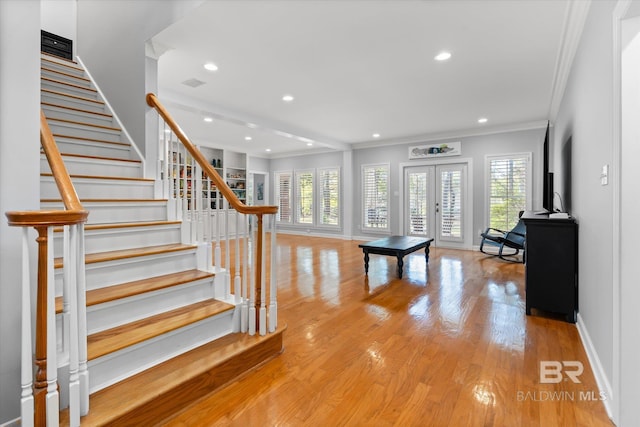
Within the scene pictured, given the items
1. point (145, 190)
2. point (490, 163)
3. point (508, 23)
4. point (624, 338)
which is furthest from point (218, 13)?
point (490, 163)

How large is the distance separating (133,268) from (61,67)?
3485 mm

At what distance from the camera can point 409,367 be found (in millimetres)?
2055

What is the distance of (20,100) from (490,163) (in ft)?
23.3

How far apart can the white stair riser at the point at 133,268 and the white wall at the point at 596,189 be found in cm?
272

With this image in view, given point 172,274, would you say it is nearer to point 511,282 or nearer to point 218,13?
point 218,13

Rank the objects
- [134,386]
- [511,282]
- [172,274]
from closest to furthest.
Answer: [134,386] → [172,274] → [511,282]

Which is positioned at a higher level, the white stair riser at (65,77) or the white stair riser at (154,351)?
the white stair riser at (65,77)

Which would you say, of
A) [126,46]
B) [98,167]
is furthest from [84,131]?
[126,46]

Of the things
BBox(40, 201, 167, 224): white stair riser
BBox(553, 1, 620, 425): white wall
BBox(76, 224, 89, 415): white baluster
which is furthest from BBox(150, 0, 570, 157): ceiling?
BBox(76, 224, 89, 415): white baluster

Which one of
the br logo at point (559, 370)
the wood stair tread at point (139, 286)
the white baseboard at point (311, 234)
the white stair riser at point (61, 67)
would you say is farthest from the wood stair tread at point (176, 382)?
the white baseboard at point (311, 234)

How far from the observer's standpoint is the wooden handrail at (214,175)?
212cm

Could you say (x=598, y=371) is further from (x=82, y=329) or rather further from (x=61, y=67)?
Answer: (x=61, y=67)

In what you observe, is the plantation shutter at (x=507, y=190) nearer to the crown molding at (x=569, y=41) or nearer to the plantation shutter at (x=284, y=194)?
the crown molding at (x=569, y=41)

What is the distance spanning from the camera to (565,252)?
2721mm
